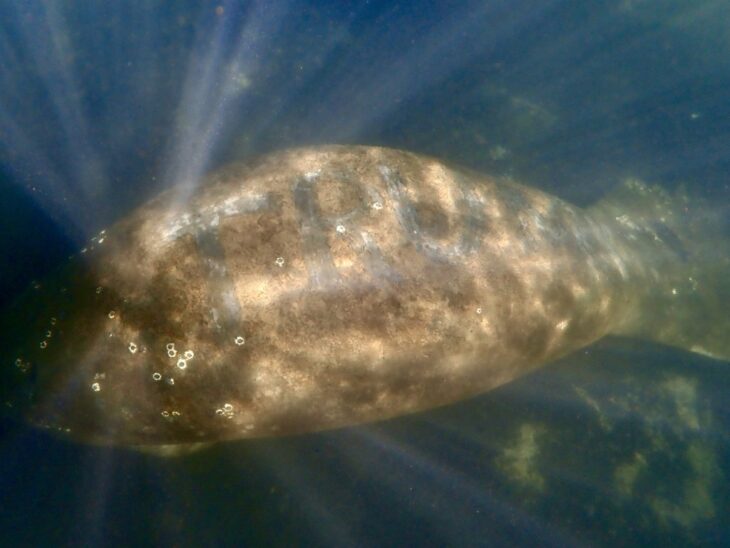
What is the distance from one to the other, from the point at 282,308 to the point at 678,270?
753 centimetres

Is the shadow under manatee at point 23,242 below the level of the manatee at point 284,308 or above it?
above

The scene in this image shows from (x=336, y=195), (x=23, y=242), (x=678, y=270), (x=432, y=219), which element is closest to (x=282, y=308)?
(x=336, y=195)

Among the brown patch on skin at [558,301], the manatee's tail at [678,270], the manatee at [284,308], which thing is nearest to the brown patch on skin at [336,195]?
the manatee at [284,308]

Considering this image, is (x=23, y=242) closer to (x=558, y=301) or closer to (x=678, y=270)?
(x=558, y=301)

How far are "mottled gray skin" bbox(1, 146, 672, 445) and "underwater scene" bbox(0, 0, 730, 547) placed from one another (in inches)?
1.1

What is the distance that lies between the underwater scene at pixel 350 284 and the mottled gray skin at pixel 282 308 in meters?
0.03

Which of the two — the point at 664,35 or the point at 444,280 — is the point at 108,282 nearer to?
the point at 444,280

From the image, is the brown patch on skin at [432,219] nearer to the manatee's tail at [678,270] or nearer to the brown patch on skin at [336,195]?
the brown patch on skin at [336,195]

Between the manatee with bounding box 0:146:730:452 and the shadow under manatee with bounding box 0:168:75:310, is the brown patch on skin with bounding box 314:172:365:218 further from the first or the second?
the shadow under manatee with bounding box 0:168:75:310

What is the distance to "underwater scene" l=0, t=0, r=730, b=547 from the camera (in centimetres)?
391

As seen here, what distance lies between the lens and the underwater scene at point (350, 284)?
3.91 meters

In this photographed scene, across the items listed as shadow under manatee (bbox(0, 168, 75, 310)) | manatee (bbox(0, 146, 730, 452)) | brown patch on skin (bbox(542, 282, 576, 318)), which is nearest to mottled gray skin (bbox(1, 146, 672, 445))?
manatee (bbox(0, 146, 730, 452))

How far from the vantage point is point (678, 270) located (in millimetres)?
7777

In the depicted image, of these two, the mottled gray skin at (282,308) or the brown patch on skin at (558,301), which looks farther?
the brown patch on skin at (558,301)
